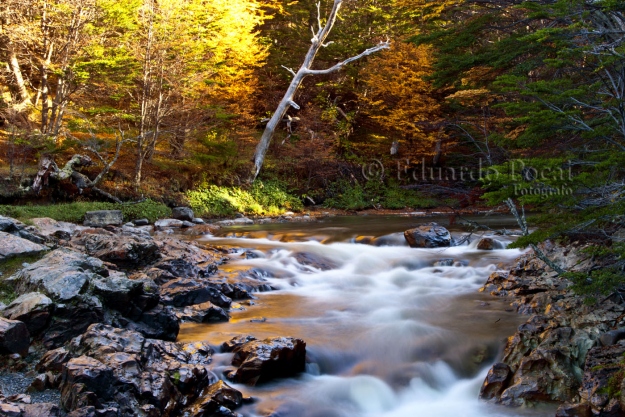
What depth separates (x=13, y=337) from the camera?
448 centimetres

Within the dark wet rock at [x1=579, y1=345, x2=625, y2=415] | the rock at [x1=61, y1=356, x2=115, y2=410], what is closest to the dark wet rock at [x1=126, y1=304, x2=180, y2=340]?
the rock at [x1=61, y1=356, x2=115, y2=410]

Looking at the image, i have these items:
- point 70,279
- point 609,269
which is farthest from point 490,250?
point 70,279

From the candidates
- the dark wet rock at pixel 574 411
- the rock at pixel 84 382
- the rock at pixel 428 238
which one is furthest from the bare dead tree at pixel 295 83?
the dark wet rock at pixel 574 411

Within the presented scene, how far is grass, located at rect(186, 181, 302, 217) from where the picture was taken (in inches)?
683

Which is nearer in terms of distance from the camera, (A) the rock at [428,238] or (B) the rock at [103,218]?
(A) the rock at [428,238]

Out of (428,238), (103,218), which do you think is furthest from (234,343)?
(103,218)

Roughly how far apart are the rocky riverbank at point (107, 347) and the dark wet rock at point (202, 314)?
1cm

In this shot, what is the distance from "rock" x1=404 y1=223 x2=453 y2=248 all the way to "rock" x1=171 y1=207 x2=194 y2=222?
6895 mm

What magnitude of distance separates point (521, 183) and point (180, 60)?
542 inches

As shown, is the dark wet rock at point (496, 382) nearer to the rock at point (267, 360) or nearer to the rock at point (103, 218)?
the rock at point (267, 360)

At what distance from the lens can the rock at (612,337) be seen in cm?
502

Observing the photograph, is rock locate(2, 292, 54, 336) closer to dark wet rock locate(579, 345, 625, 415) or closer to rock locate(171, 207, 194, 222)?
dark wet rock locate(579, 345, 625, 415)

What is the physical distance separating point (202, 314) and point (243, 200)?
39.8 ft

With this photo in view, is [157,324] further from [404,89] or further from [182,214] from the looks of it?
[404,89]
